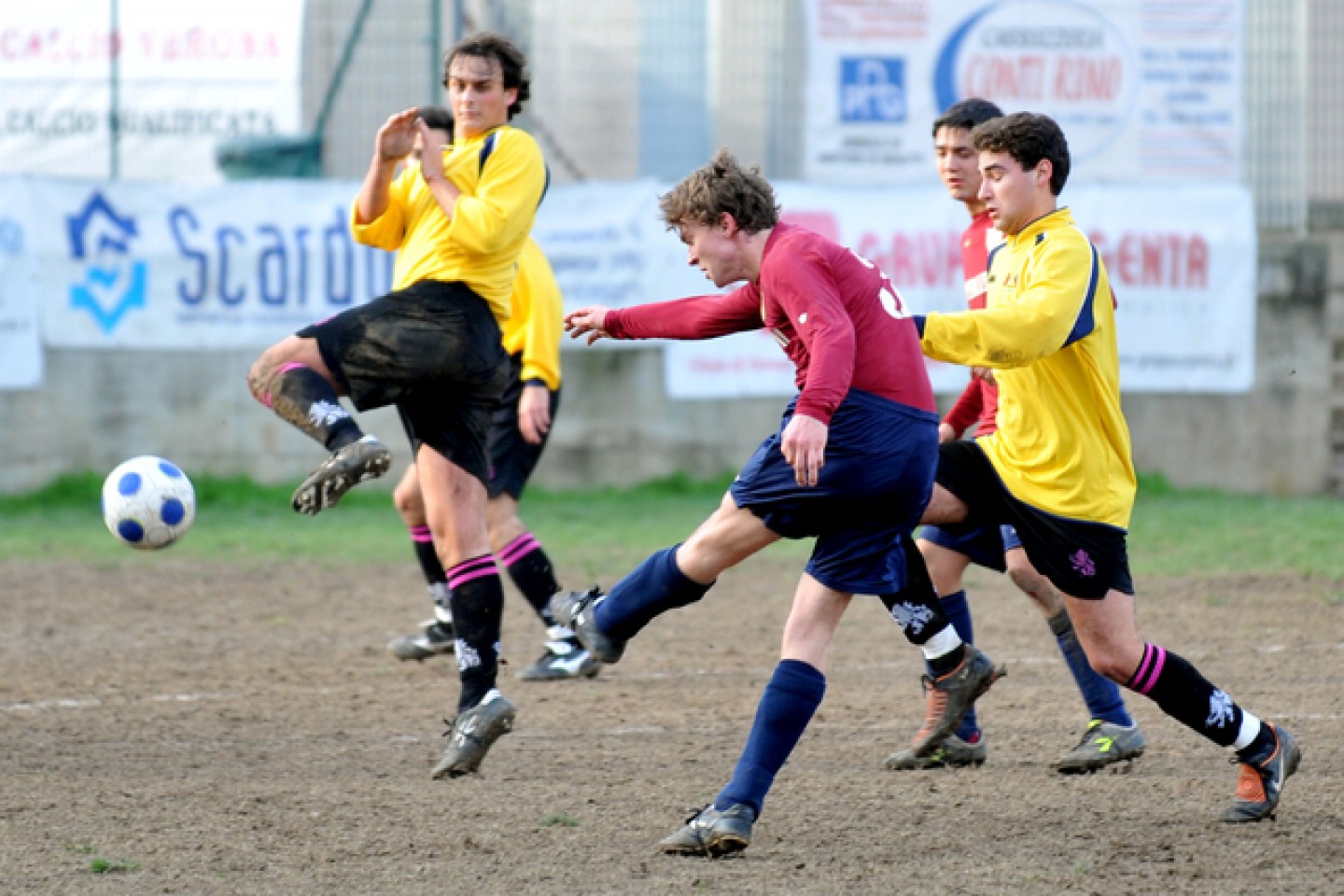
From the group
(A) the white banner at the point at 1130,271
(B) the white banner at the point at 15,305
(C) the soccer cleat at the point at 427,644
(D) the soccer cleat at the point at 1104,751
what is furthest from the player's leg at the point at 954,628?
(B) the white banner at the point at 15,305

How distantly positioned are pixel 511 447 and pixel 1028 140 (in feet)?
11.8

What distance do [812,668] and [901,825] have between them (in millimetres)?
609

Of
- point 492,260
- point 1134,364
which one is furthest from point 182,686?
point 1134,364

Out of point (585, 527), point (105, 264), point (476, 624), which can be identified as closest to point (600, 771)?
point (476, 624)

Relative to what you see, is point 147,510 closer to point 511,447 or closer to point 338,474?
Answer: point 338,474

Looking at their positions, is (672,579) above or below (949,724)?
above

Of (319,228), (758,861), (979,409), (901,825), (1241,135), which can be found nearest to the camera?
(758,861)

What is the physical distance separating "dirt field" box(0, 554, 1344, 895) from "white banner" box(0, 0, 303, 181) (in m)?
5.84

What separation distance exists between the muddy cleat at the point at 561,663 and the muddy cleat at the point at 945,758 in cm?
211

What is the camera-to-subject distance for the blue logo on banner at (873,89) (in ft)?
48.4

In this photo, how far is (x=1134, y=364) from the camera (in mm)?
14766

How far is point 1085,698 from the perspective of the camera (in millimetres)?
5652

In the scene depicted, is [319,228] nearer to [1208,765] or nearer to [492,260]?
[492,260]

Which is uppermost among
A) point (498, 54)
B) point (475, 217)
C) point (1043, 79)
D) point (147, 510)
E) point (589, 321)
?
point (1043, 79)
